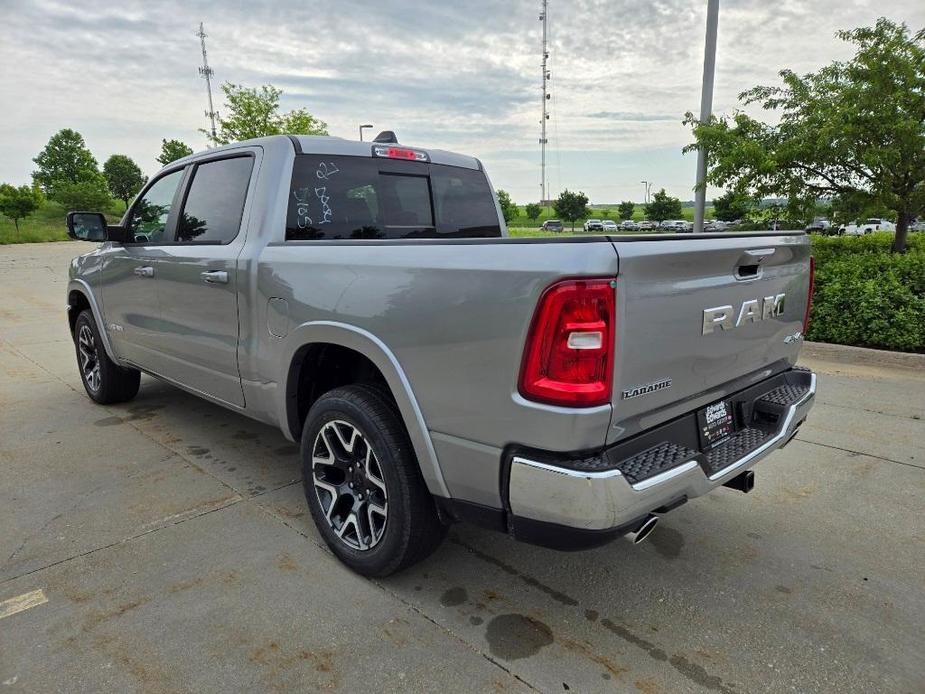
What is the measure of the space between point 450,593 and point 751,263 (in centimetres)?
179

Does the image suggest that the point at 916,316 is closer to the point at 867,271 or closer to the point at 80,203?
the point at 867,271

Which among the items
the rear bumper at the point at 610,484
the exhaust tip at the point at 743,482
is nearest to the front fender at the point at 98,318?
the rear bumper at the point at 610,484

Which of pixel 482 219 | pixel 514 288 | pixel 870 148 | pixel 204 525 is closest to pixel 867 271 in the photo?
pixel 870 148

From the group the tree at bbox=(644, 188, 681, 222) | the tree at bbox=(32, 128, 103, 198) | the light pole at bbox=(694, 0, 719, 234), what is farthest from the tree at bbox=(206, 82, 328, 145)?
the tree at bbox=(32, 128, 103, 198)

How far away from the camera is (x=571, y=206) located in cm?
7381

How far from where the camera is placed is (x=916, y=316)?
646 centimetres

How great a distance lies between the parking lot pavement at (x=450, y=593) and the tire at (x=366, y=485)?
0.17 metres

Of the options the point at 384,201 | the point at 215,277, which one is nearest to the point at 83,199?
the point at 215,277

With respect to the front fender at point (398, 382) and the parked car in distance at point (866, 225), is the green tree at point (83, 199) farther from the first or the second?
the front fender at point (398, 382)

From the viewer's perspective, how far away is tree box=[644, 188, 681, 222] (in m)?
58.8

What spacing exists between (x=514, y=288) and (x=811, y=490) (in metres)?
2.60

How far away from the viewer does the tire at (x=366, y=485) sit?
2402 mm

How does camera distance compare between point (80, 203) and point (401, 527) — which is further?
point (80, 203)

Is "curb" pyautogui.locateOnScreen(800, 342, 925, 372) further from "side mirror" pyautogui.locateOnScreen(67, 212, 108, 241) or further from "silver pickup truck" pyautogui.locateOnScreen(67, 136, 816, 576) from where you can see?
"side mirror" pyautogui.locateOnScreen(67, 212, 108, 241)
